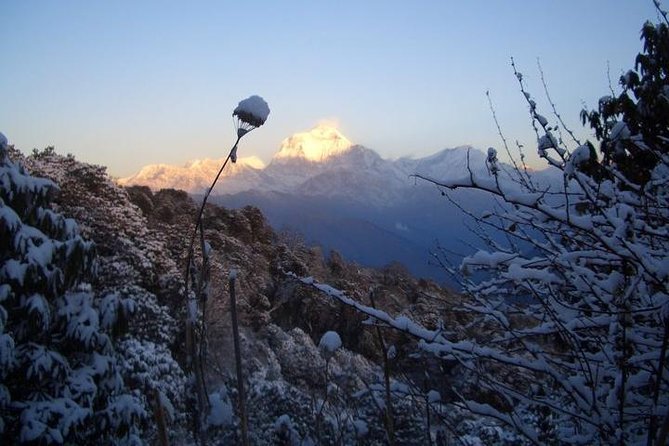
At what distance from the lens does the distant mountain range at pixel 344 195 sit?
55938 mm

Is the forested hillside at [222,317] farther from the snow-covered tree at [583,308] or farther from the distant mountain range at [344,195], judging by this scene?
the distant mountain range at [344,195]

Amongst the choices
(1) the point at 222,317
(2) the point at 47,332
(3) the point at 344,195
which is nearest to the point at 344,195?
(3) the point at 344,195

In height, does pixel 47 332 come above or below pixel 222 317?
above

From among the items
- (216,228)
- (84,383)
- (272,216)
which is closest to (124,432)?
(84,383)

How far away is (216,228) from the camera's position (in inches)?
654

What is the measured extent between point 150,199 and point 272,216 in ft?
158

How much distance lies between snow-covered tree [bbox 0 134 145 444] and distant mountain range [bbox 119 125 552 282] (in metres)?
31.7

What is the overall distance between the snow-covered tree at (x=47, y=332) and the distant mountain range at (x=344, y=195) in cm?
3168

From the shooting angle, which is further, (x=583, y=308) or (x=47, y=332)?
(x=47, y=332)

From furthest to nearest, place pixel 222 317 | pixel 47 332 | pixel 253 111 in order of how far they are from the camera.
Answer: pixel 222 317 → pixel 47 332 → pixel 253 111

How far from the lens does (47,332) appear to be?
14.8ft

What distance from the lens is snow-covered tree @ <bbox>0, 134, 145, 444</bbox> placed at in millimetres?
4105

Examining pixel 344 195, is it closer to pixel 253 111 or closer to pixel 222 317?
pixel 222 317

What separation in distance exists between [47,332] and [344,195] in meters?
89.9
